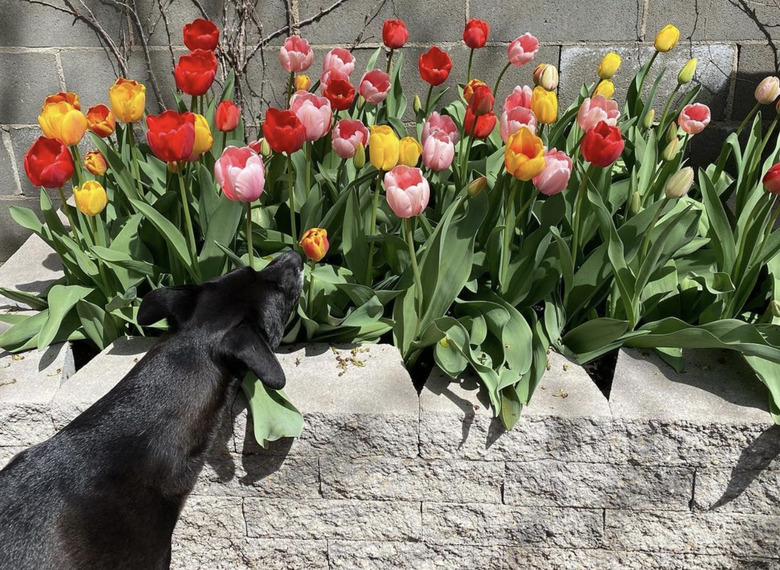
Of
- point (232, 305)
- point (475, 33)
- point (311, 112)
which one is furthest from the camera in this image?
point (475, 33)

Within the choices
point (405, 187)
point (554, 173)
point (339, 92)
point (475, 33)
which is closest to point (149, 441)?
point (405, 187)

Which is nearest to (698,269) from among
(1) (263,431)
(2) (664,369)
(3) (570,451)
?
(2) (664,369)

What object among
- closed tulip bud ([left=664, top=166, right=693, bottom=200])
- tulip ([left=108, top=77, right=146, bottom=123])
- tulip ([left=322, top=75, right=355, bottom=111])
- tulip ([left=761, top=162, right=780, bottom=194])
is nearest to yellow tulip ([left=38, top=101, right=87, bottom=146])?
tulip ([left=108, top=77, right=146, bottom=123])

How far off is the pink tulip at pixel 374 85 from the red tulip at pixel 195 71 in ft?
2.05

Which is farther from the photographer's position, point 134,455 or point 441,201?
point 441,201

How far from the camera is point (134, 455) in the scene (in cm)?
199

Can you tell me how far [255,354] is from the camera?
1.86 m

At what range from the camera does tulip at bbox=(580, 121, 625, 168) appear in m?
2.06

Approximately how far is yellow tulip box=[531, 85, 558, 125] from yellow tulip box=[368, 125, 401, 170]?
519 mm

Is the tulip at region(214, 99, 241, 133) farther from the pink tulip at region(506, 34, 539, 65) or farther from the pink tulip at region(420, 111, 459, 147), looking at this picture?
the pink tulip at region(506, 34, 539, 65)

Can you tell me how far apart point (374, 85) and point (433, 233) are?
2.51 feet

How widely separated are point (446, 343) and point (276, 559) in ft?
3.09

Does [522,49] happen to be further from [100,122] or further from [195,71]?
[100,122]

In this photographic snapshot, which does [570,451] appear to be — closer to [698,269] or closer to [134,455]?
[698,269]
